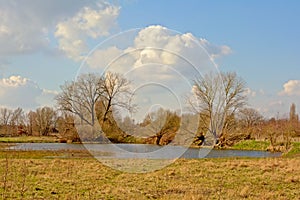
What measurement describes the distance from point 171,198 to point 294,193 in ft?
13.3

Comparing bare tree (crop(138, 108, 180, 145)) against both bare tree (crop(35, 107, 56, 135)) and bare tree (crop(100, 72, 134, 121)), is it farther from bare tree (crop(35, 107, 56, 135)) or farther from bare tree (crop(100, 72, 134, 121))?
bare tree (crop(35, 107, 56, 135))

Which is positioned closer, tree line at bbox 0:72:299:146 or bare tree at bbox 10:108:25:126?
tree line at bbox 0:72:299:146

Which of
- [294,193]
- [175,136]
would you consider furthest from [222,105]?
[294,193]

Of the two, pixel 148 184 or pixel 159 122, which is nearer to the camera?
pixel 148 184

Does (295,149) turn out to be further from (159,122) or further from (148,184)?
(148,184)

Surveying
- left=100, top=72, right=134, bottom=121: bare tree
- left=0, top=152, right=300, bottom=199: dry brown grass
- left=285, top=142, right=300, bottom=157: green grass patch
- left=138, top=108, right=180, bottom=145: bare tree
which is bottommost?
left=0, top=152, right=300, bottom=199: dry brown grass

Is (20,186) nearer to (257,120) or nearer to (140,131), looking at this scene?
(140,131)

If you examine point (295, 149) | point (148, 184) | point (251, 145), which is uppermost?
point (251, 145)

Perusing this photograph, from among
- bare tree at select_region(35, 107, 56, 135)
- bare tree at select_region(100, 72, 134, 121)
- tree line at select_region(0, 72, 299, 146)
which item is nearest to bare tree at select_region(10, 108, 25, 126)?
bare tree at select_region(35, 107, 56, 135)

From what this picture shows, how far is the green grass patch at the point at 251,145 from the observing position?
143 ft

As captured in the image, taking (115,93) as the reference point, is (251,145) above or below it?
below

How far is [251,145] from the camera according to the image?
4544 cm

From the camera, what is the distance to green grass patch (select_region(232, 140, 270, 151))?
43.7 m

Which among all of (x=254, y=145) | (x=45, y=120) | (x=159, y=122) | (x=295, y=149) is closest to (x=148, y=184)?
(x=159, y=122)
